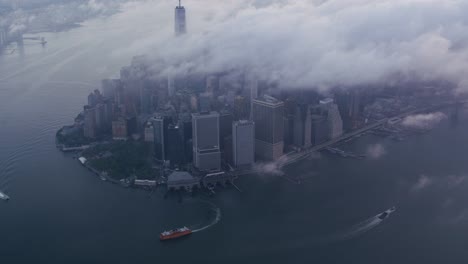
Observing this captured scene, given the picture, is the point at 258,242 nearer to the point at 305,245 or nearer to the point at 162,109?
the point at 305,245

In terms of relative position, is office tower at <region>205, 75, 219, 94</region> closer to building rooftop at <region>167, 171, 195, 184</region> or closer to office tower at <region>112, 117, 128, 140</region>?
office tower at <region>112, 117, 128, 140</region>

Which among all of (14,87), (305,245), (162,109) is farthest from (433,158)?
(14,87)

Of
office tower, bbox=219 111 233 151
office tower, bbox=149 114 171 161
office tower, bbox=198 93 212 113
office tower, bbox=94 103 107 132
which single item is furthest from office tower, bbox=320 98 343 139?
office tower, bbox=94 103 107 132

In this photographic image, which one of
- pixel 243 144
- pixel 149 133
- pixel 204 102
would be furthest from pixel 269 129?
pixel 204 102

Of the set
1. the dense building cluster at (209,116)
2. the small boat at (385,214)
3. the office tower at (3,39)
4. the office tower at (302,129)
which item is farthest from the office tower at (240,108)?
the office tower at (3,39)

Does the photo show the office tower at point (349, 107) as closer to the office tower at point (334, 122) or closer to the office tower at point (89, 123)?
the office tower at point (334, 122)
